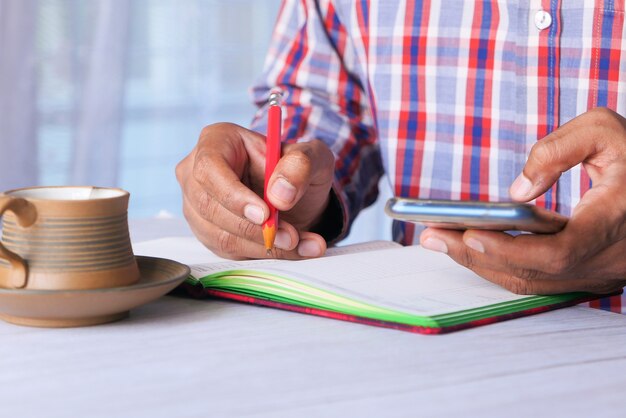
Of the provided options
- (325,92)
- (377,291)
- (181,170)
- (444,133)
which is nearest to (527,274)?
(377,291)

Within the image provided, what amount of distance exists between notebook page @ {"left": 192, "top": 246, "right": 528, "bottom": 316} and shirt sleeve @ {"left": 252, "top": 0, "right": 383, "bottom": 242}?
42 cm

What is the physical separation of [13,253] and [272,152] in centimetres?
32

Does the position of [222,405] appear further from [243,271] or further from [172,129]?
[172,129]

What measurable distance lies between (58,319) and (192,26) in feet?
6.50

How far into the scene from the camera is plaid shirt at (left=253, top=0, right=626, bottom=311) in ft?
3.82

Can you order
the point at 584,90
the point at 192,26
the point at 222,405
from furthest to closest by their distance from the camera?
the point at 192,26
the point at 584,90
the point at 222,405

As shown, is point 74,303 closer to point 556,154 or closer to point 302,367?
point 302,367

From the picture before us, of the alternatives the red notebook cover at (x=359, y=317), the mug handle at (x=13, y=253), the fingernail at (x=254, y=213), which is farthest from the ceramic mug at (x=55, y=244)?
the fingernail at (x=254, y=213)

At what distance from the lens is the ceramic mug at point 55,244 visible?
0.69m

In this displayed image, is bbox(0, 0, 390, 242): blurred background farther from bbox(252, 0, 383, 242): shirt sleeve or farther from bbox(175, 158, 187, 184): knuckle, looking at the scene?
bbox(175, 158, 187, 184): knuckle

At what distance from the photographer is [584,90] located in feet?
3.84

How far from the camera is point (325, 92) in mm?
1378

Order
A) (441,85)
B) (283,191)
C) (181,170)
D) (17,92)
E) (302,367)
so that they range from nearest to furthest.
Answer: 1. (302,367)
2. (283,191)
3. (181,170)
4. (441,85)
5. (17,92)

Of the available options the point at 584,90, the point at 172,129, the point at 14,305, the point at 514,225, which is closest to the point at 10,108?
the point at 172,129
